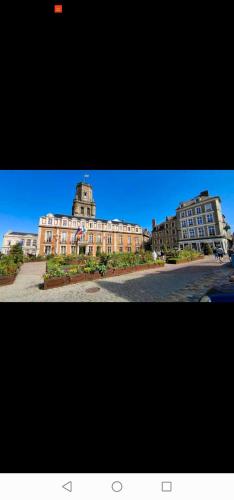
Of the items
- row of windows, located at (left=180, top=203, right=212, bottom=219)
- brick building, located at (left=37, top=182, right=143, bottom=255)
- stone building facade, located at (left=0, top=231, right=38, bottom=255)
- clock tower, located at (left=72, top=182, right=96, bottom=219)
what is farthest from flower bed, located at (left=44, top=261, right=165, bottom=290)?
stone building facade, located at (left=0, top=231, right=38, bottom=255)

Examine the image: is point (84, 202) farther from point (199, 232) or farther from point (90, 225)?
point (199, 232)

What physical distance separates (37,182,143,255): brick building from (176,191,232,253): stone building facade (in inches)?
243

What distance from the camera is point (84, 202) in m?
27.7

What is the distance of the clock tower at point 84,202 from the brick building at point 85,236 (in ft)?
2.17

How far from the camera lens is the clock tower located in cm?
2689

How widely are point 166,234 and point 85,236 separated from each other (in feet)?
44.9

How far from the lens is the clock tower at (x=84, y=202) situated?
26.9 metres
